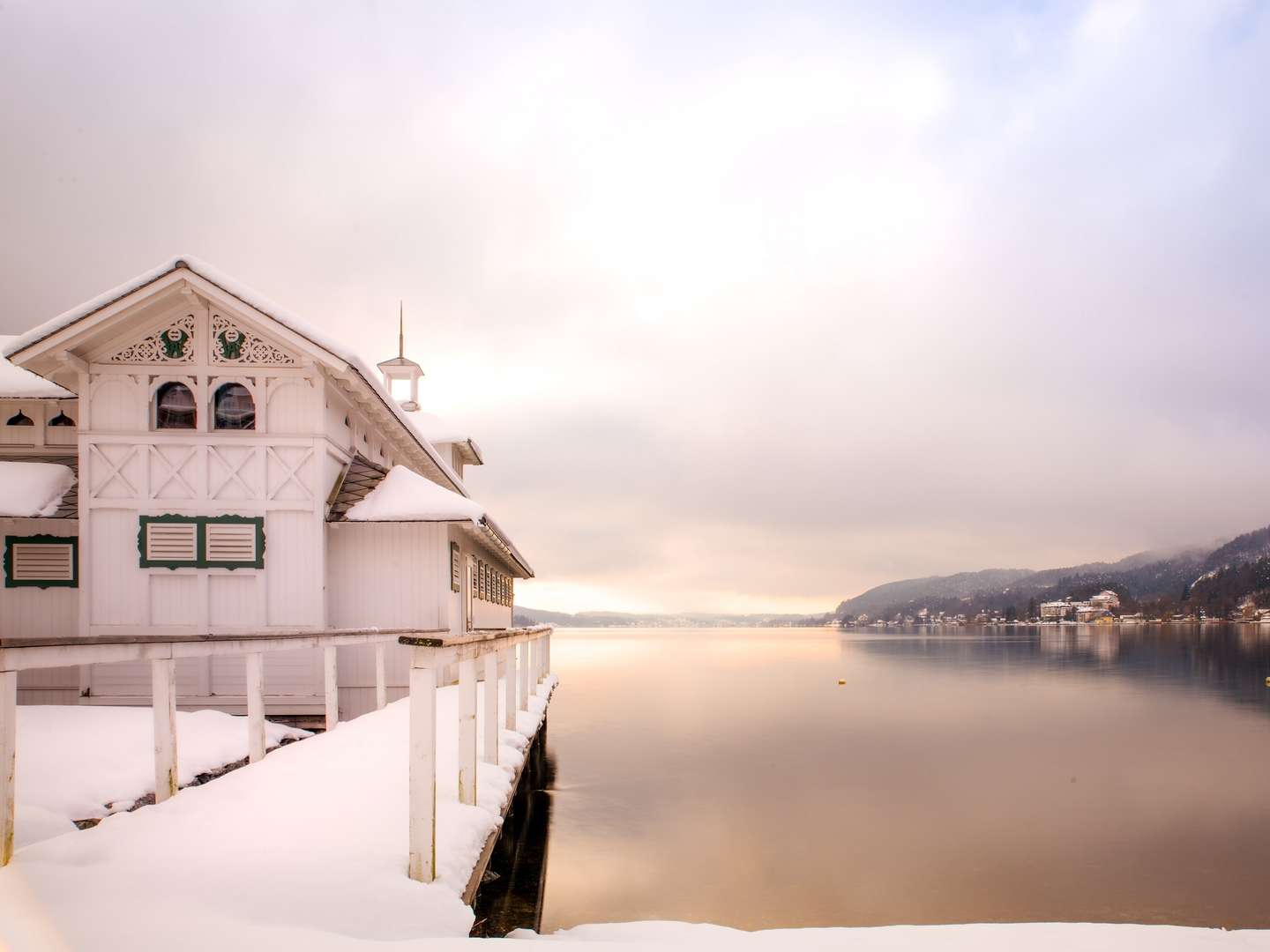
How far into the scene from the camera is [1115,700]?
3859cm

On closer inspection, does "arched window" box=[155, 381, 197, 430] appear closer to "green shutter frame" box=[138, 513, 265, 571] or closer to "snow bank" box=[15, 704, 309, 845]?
"green shutter frame" box=[138, 513, 265, 571]

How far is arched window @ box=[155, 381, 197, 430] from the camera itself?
14.2 metres

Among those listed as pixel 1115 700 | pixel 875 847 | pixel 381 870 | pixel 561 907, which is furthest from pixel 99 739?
pixel 1115 700

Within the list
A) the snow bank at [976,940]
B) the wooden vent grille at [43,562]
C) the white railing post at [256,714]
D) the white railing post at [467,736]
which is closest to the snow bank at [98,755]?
the white railing post at [256,714]

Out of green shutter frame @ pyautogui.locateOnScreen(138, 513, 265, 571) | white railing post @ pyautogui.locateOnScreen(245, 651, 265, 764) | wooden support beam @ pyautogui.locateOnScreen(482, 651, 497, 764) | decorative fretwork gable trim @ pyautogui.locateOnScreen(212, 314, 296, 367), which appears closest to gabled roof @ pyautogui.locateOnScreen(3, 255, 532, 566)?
decorative fretwork gable trim @ pyautogui.locateOnScreen(212, 314, 296, 367)

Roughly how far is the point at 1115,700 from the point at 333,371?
39.2 metres

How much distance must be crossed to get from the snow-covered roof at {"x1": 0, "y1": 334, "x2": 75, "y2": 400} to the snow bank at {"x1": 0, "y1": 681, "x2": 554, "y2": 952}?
485 inches

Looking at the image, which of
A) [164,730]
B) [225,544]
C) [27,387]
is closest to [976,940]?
[164,730]

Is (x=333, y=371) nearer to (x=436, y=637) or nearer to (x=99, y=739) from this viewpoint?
(x=99, y=739)

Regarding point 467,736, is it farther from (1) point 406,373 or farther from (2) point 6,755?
(1) point 406,373

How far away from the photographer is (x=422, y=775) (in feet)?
15.6

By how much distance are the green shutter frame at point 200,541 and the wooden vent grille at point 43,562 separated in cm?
221

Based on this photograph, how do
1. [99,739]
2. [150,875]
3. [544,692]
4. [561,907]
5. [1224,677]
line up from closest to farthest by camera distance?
[150,875] < [99,739] < [561,907] < [544,692] < [1224,677]

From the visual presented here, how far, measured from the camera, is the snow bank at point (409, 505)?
48.2 feet
